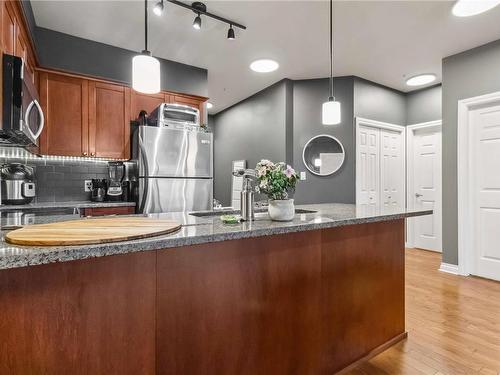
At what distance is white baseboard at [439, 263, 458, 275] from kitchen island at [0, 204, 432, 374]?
2.21 meters

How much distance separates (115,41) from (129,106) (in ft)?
2.34

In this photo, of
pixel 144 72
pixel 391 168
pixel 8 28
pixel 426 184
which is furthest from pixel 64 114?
pixel 426 184

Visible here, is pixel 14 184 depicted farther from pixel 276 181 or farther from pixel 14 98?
pixel 276 181

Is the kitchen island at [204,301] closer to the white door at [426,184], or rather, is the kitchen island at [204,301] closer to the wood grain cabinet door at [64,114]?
the wood grain cabinet door at [64,114]

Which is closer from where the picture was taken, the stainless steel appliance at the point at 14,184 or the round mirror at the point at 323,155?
the stainless steel appliance at the point at 14,184

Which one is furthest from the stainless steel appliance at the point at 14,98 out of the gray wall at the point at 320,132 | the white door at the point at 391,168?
the white door at the point at 391,168

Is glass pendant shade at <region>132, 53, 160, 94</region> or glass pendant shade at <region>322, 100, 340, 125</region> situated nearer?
glass pendant shade at <region>132, 53, 160, 94</region>

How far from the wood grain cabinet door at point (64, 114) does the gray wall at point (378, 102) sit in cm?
356

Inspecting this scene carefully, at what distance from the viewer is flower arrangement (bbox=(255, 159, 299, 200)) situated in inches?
60.9

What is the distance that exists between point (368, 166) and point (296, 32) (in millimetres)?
2312

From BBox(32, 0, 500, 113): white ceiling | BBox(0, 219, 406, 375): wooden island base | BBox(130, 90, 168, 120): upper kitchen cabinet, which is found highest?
BBox(32, 0, 500, 113): white ceiling

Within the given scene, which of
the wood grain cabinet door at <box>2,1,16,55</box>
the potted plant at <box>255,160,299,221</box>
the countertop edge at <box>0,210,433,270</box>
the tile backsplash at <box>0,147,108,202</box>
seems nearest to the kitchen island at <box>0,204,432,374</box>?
the countertop edge at <box>0,210,433,270</box>

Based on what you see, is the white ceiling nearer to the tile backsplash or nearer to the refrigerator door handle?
the refrigerator door handle

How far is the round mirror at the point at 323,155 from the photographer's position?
431 cm
